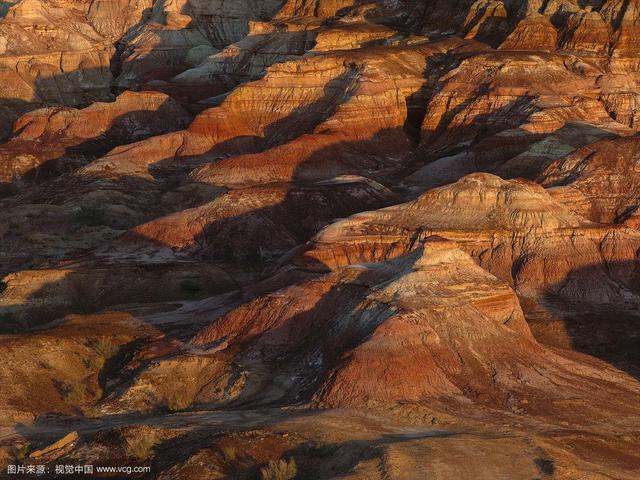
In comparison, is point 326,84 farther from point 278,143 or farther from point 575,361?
point 575,361

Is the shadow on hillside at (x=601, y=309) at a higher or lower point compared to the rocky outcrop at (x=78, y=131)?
higher

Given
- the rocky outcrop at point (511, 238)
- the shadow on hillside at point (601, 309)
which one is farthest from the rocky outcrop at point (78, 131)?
the shadow on hillside at point (601, 309)

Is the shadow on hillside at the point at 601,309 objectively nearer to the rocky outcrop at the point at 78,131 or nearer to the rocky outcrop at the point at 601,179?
the rocky outcrop at the point at 601,179

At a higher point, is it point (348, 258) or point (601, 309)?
point (348, 258)

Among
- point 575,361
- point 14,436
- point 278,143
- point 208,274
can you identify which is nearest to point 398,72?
point 278,143

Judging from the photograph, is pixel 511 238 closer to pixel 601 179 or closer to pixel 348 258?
pixel 348 258

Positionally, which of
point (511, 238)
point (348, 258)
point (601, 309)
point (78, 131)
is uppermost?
point (348, 258)

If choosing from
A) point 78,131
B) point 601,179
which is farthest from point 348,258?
point 78,131

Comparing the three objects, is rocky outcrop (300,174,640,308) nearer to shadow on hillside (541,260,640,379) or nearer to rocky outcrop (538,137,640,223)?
shadow on hillside (541,260,640,379)

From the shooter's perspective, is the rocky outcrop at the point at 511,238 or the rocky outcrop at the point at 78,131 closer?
the rocky outcrop at the point at 511,238
